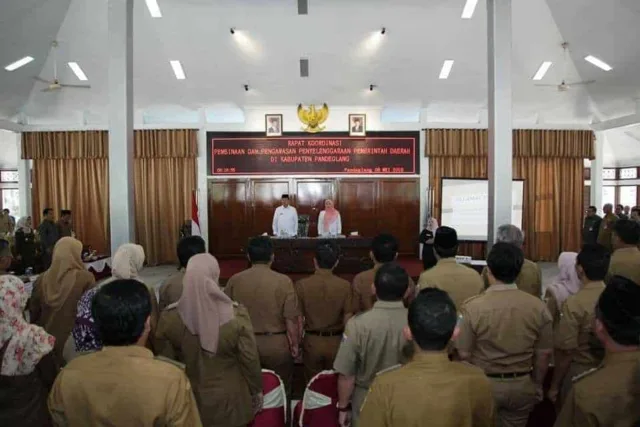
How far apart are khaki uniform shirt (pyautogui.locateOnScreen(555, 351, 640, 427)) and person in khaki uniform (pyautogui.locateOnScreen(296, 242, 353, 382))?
162 centimetres

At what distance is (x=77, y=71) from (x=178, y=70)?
1.79 meters

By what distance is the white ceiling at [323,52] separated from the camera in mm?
7023

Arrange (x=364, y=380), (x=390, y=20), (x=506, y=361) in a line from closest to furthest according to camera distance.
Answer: (x=364, y=380)
(x=506, y=361)
(x=390, y=20)

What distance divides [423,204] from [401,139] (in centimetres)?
144

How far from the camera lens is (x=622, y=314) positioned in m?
1.46

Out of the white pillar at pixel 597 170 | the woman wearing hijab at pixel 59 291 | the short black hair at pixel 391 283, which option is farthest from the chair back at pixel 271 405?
the white pillar at pixel 597 170

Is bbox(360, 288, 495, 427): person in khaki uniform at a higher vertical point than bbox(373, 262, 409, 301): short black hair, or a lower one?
lower

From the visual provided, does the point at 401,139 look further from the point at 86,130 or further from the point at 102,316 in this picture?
the point at 102,316

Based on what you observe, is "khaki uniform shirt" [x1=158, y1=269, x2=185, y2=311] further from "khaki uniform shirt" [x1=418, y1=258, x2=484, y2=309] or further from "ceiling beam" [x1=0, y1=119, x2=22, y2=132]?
"ceiling beam" [x1=0, y1=119, x2=22, y2=132]

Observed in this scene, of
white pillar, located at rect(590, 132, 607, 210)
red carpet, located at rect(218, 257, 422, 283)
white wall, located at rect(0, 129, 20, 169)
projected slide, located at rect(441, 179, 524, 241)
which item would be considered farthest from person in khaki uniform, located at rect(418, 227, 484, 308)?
white wall, located at rect(0, 129, 20, 169)

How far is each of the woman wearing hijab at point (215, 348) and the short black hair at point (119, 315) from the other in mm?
606

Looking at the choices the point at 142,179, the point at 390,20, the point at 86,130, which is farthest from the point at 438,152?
the point at 86,130

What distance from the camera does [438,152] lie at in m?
10.1

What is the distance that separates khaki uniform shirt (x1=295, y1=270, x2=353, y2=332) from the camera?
295 centimetres
